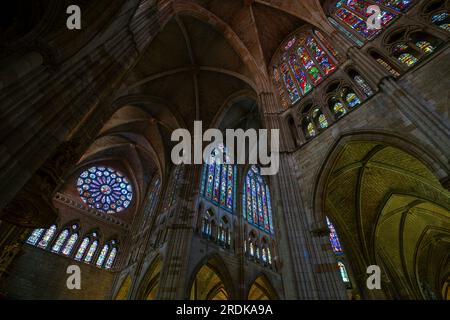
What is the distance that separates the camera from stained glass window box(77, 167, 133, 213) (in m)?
18.6

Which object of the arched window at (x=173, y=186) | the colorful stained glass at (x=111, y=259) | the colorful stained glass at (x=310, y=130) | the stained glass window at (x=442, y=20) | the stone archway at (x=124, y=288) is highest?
the arched window at (x=173, y=186)

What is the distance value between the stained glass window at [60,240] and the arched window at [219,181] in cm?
983

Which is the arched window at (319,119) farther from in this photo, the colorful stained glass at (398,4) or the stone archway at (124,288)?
the stone archway at (124,288)

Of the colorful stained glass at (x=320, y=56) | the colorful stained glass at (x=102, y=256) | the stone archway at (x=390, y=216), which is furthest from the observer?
the colorful stained glass at (x=102, y=256)

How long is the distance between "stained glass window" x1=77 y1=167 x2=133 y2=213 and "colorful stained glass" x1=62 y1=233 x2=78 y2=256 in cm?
253

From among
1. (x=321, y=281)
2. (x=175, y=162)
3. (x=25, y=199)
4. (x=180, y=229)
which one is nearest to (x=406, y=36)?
(x=321, y=281)

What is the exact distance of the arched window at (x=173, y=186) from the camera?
50.5ft

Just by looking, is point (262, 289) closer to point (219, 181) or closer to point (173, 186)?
point (219, 181)

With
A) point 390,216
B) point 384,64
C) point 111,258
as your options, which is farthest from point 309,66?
point 111,258

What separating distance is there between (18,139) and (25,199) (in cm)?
162

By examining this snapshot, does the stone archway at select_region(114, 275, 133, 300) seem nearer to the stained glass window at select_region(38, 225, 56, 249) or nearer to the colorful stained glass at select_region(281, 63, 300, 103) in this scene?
the stained glass window at select_region(38, 225, 56, 249)

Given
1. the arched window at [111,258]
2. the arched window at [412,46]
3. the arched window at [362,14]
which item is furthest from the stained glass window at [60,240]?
the arched window at [412,46]

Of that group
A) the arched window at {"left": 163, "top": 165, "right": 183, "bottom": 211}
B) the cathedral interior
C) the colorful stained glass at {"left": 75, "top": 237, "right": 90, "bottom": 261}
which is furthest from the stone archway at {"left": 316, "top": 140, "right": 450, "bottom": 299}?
the colorful stained glass at {"left": 75, "top": 237, "right": 90, "bottom": 261}
